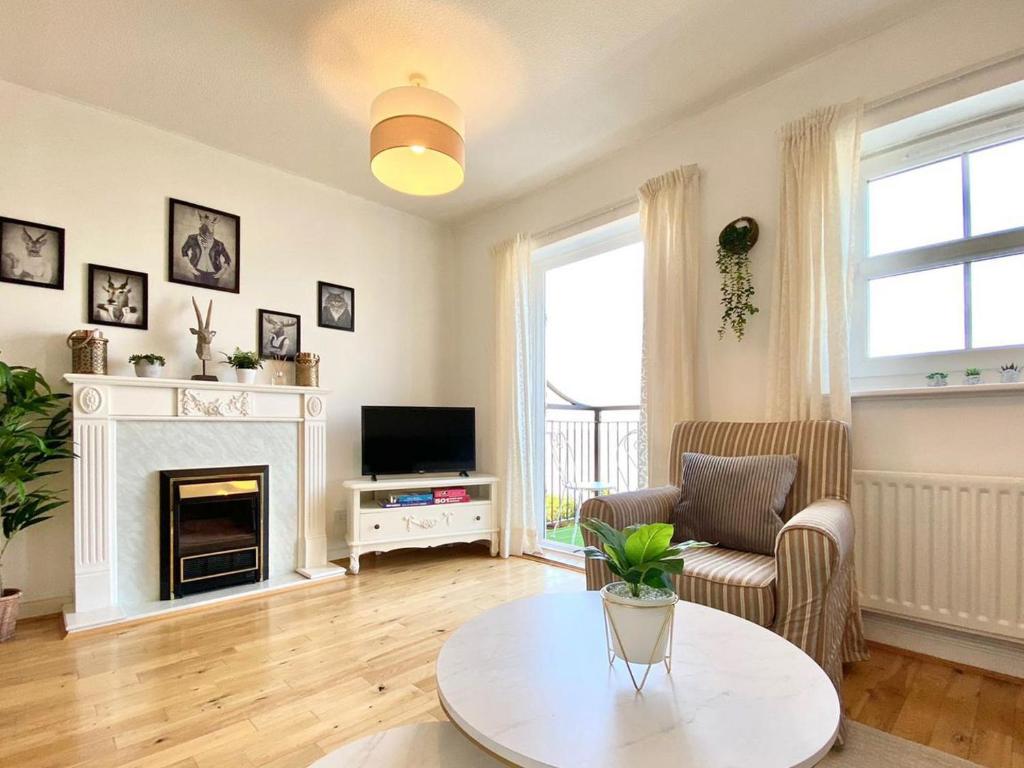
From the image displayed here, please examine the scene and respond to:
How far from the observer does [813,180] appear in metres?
2.29

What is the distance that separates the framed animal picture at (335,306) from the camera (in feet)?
12.0

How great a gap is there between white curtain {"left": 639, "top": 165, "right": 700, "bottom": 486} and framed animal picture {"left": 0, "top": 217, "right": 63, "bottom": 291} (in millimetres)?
3183

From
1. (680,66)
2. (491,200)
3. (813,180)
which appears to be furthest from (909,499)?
(491,200)

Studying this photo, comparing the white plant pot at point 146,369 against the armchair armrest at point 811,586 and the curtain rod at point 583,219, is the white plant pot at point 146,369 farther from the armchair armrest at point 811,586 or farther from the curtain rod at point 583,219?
the armchair armrest at point 811,586

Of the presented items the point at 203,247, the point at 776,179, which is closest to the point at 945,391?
the point at 776,179

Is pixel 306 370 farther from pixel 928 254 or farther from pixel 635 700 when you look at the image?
pixel 928 254

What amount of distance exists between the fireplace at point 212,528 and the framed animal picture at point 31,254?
3.84ft

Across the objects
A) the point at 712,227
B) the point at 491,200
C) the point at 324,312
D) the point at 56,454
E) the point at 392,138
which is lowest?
the point at 56,454

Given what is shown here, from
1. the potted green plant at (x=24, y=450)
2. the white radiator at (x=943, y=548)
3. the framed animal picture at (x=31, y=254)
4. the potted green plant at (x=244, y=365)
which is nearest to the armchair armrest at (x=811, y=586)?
the white radiator at (x=943, y=548)

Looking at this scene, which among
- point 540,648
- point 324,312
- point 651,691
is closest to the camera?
point 651,691

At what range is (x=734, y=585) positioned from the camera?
1582 millimetres

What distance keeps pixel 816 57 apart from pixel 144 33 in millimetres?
3019

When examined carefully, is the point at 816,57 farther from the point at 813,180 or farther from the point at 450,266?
the point at 450,266

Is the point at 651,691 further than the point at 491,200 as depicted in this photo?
No
